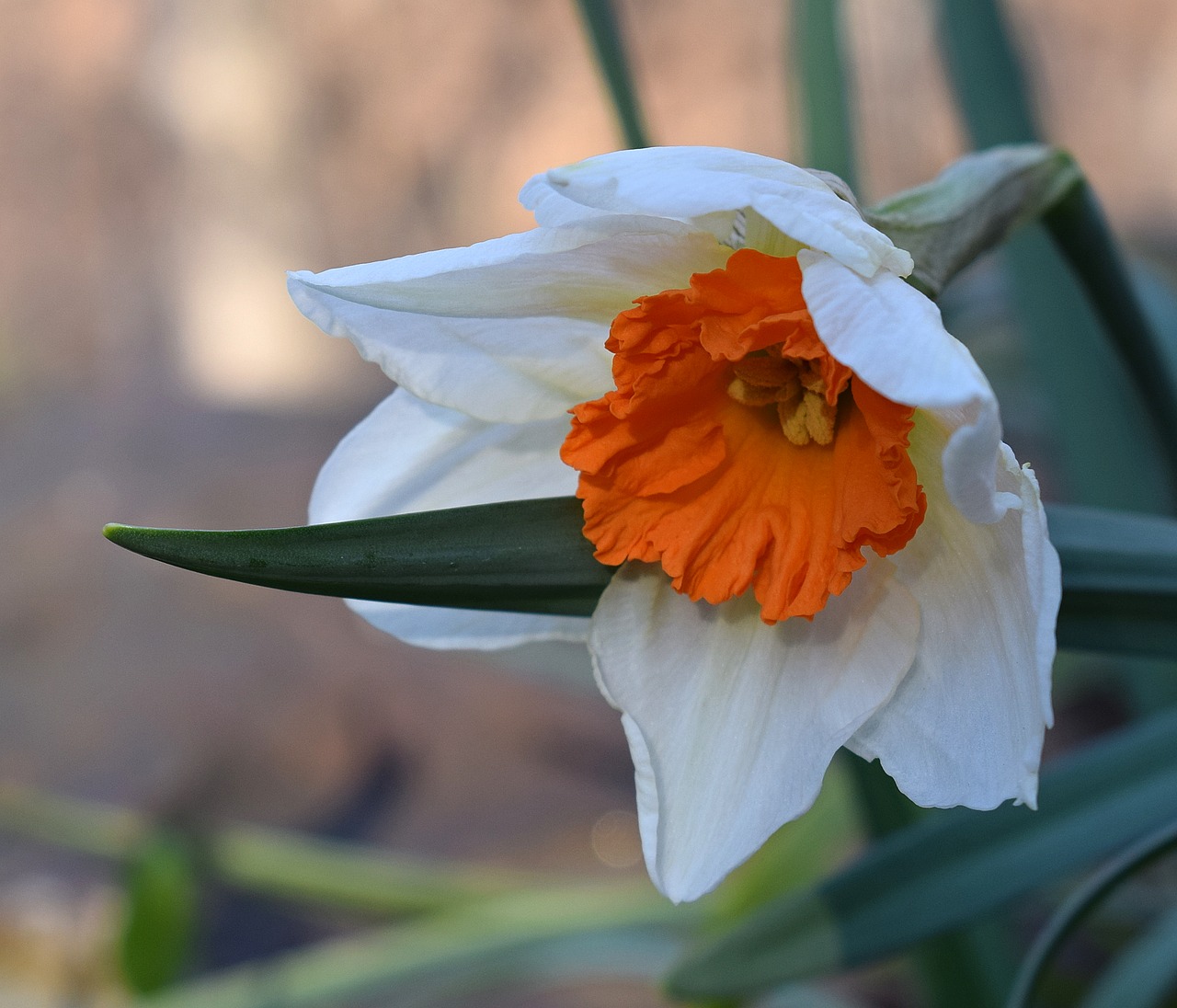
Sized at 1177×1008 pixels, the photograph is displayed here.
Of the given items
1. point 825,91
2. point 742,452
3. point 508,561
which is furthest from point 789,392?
point 825,91

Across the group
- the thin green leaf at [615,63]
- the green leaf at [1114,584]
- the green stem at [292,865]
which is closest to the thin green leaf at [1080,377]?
the thin green leaf at [615,63]

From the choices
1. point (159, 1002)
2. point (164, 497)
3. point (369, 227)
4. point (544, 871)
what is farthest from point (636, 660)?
point (369, 227)

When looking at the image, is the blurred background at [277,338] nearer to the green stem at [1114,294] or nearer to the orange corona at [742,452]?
the green stem at [1114,294]

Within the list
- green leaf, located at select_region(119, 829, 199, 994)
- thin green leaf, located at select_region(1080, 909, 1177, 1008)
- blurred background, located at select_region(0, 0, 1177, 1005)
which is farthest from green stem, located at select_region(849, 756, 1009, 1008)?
green leaf, located at select_region(119, 829, 199, 994)

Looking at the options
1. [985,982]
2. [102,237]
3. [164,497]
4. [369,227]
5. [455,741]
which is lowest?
[455,741]

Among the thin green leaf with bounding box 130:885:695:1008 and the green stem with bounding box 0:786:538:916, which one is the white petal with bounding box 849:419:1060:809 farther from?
the green stem with bounding box 0:786:538:916

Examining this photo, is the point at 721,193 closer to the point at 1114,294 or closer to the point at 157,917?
the point at 1114,294

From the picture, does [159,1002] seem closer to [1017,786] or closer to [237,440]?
[1017,786]
